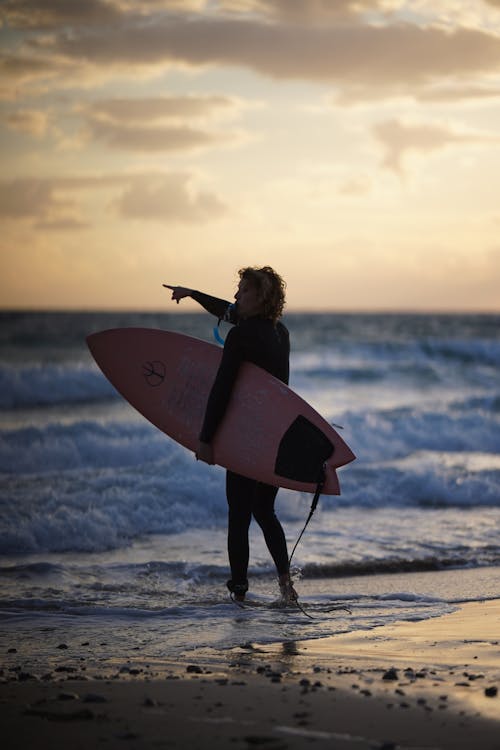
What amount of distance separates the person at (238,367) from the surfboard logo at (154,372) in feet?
2.27

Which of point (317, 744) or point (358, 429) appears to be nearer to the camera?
point (317, 744)

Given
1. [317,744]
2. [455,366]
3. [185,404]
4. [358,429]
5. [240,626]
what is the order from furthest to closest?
[455,366], [358,429], [185,404], [240,626], [317,744]

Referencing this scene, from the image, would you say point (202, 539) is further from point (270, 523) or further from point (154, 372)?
point (270, 523)

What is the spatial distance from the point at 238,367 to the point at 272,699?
179 cm

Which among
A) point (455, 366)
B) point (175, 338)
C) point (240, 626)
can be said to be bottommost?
point (240, 626)

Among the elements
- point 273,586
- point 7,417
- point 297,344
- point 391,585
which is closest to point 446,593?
point 391,585

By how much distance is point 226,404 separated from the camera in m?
Result: 4.43

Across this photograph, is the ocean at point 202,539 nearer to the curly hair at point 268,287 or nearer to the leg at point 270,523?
the leg at point 270,523

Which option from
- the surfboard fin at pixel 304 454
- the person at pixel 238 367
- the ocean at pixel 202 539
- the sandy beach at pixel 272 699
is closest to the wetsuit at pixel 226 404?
the person at pixel 238 367

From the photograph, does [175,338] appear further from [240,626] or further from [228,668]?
[228,668]

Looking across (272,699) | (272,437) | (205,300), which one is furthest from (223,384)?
(272,699)

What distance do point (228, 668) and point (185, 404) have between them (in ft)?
6.04

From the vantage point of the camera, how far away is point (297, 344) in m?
39.1

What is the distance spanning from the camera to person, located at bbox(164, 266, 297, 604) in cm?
425
